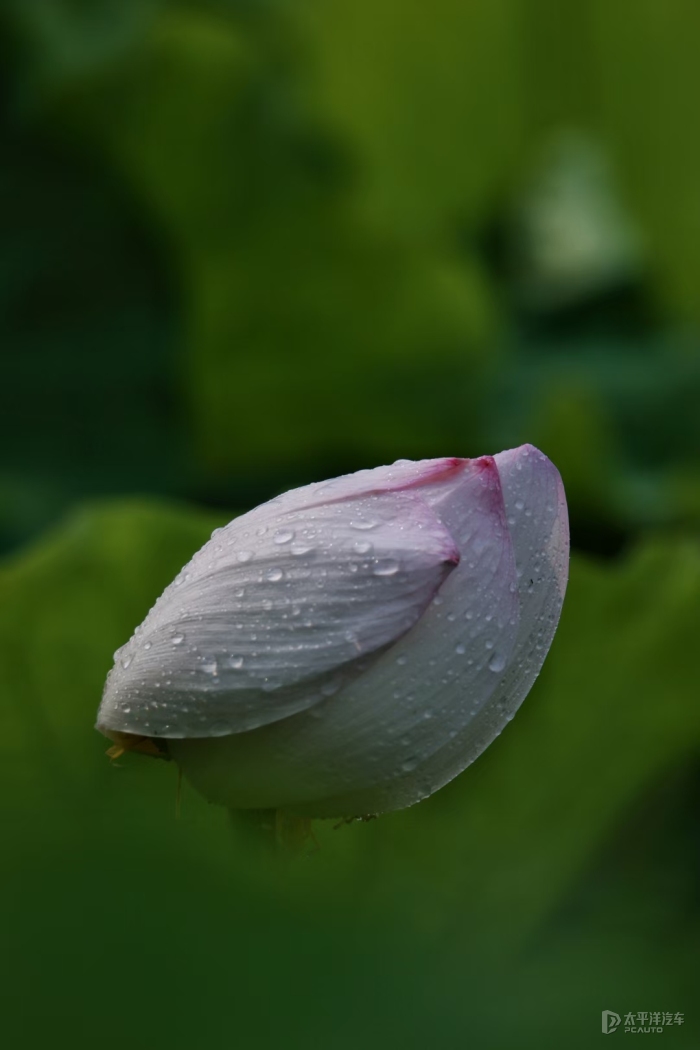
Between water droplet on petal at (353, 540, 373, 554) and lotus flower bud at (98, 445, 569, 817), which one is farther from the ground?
water droplet on petal at (353, 540, 373, 554)

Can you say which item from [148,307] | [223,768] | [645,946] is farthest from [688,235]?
[223,768]

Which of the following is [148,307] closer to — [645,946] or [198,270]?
[198,270]

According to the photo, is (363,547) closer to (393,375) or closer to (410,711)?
(410,711)

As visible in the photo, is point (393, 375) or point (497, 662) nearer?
point (497, 662)

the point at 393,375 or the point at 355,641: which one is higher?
the point at 393,375

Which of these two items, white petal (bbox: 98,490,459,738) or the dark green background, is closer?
white petal (bbox: 98,490,459,738)

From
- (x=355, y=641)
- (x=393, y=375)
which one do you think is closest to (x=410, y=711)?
(x=355, y=641)
